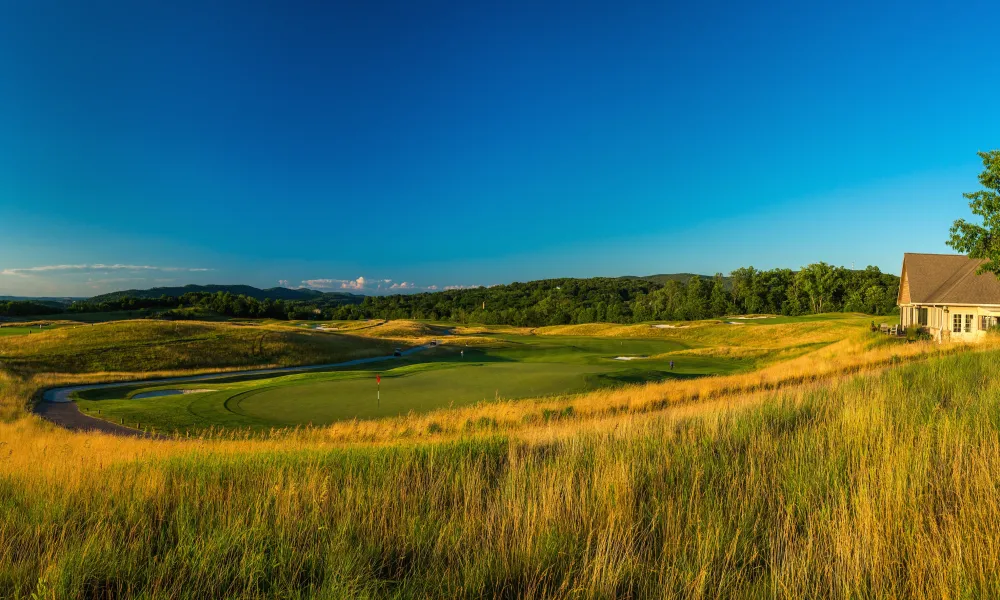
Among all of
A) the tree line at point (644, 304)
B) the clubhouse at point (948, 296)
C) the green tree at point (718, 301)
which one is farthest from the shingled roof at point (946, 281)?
the green tree at point (718, 301)

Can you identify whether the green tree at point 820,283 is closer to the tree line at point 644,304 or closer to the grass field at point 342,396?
the tree line at point 644,304

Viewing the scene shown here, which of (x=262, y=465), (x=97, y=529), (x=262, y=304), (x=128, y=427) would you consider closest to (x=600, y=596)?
(x=97, y=529)

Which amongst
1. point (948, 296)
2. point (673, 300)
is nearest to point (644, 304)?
point (673, 300)

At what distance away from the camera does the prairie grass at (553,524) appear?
Result: 2.83 meters

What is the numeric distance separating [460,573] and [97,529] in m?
2.63

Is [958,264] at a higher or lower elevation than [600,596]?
higher

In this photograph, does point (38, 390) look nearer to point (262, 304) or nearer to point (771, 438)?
point (771, 438)

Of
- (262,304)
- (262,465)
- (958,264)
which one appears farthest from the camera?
(262,304)

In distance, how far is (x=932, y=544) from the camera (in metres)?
2.88

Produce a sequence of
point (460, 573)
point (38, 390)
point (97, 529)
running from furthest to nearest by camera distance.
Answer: point (38, 390)
point (97, 529)
point (460, 573)

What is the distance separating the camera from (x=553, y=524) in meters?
3.46

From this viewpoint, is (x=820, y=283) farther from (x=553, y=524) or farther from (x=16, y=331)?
(x=16, y=331)

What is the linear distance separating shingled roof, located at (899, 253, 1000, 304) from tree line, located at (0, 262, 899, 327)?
51.8m

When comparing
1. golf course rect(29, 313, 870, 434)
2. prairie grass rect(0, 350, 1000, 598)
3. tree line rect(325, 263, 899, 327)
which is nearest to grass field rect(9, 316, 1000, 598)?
prairie grass rect(0, 350, 1000, 598)
